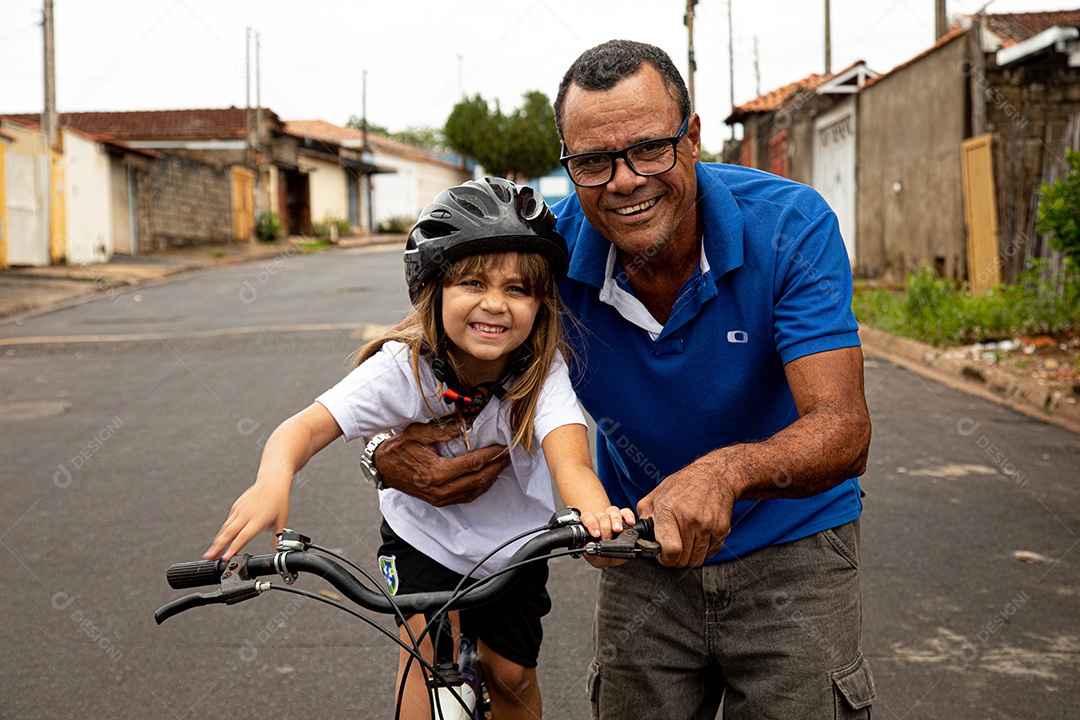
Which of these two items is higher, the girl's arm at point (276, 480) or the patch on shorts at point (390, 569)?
the girl's arm at point (276, 480)

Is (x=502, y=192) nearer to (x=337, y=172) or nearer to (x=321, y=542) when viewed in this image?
(x=321, y=542)

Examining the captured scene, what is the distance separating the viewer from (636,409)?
259cm

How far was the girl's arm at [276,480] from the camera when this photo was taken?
1.93 meters

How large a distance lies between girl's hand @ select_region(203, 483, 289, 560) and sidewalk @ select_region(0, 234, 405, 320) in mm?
16508

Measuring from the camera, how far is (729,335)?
8.11 ft

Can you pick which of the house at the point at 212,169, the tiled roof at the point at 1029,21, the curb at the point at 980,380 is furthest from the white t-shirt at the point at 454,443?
the house at the point at 212,169

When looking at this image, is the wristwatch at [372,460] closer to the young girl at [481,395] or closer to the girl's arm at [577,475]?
the young girl at [481,395]

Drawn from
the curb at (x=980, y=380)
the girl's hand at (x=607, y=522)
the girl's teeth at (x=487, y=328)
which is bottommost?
the curb at (x=980, y=380)

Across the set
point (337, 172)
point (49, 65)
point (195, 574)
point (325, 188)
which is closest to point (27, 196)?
point (49, 65)

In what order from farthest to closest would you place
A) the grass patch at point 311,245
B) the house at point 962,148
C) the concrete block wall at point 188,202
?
the grass patch at point 311,245 → the concrete block wall at point 188,202 → the house at point 962,148

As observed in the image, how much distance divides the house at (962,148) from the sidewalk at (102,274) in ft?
47.4

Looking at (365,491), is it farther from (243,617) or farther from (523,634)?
(523,634)

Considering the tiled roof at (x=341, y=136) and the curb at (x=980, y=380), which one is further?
the tiled roof at (x=341, y=136)

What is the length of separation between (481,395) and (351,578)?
881 mm
